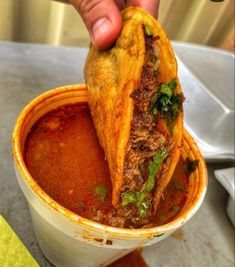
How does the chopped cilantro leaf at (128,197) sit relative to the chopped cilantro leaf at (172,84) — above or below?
below

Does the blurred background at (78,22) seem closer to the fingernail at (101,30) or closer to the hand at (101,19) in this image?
the hand at (101,19)

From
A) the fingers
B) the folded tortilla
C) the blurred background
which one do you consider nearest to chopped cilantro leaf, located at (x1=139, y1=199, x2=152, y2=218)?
the folded tortilla

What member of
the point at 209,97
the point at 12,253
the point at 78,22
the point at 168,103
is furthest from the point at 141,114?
the point at 78,22

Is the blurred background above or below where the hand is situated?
below

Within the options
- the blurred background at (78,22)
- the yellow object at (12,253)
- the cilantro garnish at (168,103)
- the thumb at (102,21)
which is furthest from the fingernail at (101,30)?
the blurred background at (78,22)

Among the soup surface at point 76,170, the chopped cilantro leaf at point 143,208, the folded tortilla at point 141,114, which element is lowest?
the soup surface at point 76,170

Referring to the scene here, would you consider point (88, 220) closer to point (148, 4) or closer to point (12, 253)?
point (12, 253)

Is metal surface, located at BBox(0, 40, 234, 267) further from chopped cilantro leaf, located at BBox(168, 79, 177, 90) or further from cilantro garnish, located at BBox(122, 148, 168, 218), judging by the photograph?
chopped cilantro leaf, located at BBox(168, 79, 177, 90)
